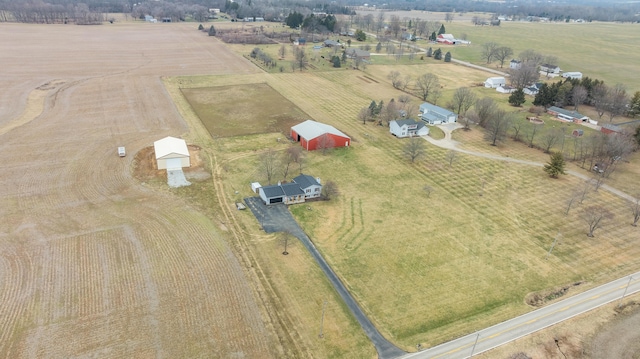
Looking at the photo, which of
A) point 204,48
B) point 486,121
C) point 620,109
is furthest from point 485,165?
point 204,48

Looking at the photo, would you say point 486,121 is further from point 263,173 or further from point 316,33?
point 316,33

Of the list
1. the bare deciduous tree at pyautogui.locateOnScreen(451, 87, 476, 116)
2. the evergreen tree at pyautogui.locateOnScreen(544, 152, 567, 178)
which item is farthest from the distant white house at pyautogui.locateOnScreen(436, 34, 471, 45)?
the evergreen tree at pyautogui.locateOnScreen(544, 152, 567, 178)

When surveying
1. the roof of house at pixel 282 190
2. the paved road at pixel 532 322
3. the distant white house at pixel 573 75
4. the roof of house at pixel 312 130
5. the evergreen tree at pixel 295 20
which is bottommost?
the paved road at pixel 532 322

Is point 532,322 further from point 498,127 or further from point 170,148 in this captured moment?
point 170,148

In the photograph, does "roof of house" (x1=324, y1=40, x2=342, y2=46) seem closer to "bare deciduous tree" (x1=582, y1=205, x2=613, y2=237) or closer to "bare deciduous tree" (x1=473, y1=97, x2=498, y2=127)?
"bare deciduous tree" (x1=473, y1=97, x2=498, y2=127)

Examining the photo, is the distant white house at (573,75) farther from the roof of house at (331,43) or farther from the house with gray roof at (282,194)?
the house with gray roof at (282,194)

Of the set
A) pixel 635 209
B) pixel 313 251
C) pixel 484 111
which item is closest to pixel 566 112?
pixel 484 111

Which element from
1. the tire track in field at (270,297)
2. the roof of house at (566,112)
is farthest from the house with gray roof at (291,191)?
the roof of house at (566,112)
